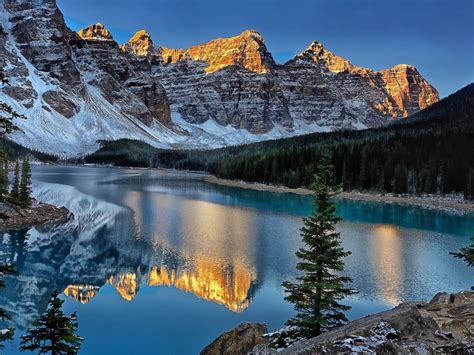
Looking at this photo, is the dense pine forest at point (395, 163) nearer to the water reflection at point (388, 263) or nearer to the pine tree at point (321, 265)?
the water reflection at point (388, 263)

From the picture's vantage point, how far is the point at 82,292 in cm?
2720

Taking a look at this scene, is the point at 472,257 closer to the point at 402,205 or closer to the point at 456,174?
the point at 402,205

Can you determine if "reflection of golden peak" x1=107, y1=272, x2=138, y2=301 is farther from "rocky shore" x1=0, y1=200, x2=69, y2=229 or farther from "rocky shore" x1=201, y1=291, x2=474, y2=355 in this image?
"rocky shore" x1=201, y1=291, x2=474, y2=355

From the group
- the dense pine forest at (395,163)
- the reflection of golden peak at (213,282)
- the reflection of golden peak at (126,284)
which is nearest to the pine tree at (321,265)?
the reflection of golden peak at (213,282)

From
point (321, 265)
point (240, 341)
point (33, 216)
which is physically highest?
point (321, 265)

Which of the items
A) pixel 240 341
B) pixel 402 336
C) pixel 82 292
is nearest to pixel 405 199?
pixel 82 292

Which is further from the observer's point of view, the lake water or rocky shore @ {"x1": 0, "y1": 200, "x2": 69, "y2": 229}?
rocky shore @ {"x1": 0, "y1": 200, "x2": 69, "y2": 229}

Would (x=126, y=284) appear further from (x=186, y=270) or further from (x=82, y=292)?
(x=186, y=270)

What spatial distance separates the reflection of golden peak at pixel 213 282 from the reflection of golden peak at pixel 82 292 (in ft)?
11.5

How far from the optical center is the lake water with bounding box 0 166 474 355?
22.6m

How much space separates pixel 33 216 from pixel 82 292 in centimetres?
2258

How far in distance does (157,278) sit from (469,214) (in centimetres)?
5938

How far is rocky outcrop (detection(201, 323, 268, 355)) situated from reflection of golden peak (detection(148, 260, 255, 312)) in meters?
7.96

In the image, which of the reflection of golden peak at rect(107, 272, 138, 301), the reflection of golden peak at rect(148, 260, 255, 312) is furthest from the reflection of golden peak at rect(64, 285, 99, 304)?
the reflection of golden peak at rect(148, 260, 255, 312)
